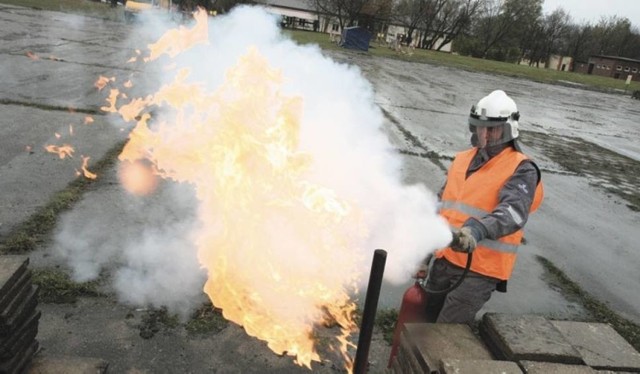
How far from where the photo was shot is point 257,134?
398 cm

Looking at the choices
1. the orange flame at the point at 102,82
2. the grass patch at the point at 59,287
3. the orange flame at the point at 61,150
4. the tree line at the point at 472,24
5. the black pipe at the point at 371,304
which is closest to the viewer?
the black pipe at the point at 371,304

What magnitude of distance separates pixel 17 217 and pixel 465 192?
16.6 ft

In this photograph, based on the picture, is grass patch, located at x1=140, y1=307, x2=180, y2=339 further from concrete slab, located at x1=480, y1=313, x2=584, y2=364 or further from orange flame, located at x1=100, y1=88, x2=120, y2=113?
orange flame, located at x1=100, y1=88, x2=120, y2=113

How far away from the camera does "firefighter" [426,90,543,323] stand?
2.93 metres

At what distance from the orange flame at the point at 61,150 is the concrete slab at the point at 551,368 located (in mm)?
7269

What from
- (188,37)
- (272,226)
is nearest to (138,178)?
(188,37)

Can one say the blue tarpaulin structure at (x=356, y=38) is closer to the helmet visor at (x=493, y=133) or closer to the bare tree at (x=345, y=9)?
the bare tree at (x=345, y=9)

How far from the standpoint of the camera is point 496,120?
317 cm

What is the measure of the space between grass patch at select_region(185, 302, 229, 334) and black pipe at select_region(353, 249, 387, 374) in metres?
1.48

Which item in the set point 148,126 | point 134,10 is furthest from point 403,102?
point 134,10

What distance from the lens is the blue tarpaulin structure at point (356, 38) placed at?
37562mm

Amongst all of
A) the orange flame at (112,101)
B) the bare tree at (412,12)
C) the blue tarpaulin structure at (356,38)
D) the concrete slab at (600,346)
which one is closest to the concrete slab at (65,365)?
the concrete slab at (600,346)

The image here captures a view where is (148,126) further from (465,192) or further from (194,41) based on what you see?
(465,192)

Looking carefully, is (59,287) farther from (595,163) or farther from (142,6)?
(142,6)
